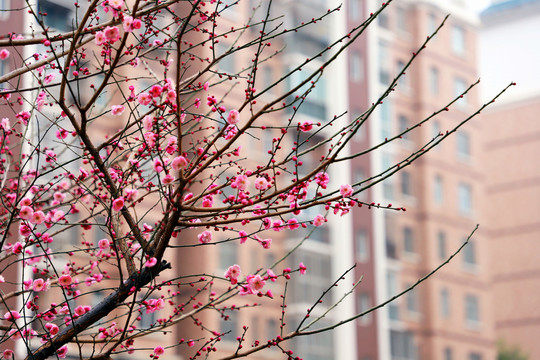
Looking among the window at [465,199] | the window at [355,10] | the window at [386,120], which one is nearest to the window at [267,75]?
the window at [355,10]

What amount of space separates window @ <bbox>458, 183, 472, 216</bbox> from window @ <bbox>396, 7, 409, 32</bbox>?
23.3 ft

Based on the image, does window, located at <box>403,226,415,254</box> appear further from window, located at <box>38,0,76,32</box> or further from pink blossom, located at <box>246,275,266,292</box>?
pink blossom, located at <box>246,275,266,292</box>

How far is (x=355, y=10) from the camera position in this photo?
40.0 m

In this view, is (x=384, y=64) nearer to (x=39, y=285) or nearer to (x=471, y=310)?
(x=471, y=310)

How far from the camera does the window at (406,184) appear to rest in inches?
1636

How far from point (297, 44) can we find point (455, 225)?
36.6 ft

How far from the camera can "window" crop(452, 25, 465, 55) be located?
44812mm

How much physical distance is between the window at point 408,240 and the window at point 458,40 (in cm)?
882

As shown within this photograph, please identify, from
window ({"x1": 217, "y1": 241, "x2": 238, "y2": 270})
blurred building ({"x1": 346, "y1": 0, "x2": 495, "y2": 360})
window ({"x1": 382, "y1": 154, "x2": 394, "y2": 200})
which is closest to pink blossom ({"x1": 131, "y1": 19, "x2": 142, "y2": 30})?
window ({"x1": 217, "y1": 241, "x2": 238, "y2": 270})

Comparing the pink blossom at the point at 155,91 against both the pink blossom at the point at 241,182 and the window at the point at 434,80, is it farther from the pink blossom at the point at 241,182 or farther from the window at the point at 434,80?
the window at the point at 434,80

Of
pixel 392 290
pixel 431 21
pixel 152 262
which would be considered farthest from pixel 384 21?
pixel 152 262

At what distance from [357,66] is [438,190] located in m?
6.71

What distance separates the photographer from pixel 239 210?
5961 millimetres

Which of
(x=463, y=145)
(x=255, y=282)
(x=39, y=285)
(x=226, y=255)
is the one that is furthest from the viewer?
(x=463, y=145)
